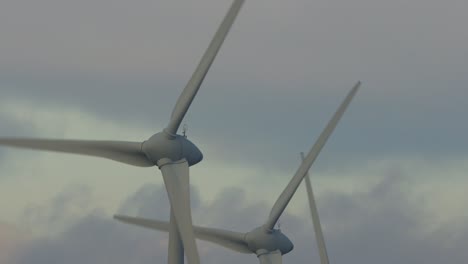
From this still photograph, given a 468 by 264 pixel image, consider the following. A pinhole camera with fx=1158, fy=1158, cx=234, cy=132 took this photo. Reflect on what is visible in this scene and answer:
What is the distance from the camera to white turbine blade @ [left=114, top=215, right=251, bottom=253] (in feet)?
333

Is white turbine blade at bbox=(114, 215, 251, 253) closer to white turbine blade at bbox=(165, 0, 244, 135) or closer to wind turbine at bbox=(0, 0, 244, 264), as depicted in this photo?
wind turbine at bbox=(0, 0, 244, 264)

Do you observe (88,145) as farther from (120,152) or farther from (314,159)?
(314,159)

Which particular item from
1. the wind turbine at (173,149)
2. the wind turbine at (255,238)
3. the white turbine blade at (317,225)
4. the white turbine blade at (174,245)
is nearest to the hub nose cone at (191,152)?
the wind turbine at (173,149)

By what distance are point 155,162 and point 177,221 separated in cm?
561

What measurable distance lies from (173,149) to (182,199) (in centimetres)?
365

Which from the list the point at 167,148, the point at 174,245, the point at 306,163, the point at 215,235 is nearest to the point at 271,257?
the point at 215,235

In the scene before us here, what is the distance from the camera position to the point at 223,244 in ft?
336

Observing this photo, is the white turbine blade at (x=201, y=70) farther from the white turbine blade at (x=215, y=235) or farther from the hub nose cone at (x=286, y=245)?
the hub nose cone at (x=286, y=245)

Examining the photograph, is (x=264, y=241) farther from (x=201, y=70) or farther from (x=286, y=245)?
(x=201, y=70)

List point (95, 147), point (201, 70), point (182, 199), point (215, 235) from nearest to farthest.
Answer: point (201, 70), point (182, 199), point (95, 147), point (215, 235)

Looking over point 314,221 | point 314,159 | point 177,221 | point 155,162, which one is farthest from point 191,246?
point 314,221

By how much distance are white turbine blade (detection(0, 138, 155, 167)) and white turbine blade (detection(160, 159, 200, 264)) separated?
2184 millimetres

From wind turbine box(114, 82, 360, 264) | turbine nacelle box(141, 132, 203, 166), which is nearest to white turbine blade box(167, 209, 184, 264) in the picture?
turbine nacelle box(141, 132, 203, 166)

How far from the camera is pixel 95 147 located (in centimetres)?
8025
